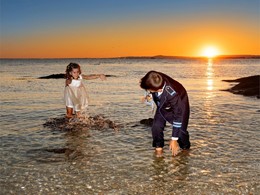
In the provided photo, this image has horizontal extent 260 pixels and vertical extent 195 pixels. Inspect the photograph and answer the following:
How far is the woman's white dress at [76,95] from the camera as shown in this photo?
11367 mm

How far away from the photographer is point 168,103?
6.95 meters

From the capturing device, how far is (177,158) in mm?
7266

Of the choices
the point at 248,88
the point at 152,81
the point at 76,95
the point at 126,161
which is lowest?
the point at 126,161

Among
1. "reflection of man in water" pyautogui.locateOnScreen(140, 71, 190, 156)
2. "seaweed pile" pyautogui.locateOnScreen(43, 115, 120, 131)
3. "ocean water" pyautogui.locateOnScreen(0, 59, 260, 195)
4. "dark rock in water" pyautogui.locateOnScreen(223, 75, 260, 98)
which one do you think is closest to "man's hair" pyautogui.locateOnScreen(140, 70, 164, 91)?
"reflection of man in water" pyautogui.locateOnScreen(140, 71, 190, 156)

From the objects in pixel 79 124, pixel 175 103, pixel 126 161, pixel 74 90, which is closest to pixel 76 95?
pixel 74 90

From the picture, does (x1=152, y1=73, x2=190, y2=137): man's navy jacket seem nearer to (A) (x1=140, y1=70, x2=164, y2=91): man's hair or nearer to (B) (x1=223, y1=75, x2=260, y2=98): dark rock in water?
(A) (x1=140, y1=70, x2=164, y2=91): man's hair

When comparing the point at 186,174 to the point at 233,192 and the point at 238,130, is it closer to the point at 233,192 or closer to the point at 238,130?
the point at 233,192

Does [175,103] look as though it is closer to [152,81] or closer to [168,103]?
[168,103]

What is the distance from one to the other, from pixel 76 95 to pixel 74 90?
0.19 meters

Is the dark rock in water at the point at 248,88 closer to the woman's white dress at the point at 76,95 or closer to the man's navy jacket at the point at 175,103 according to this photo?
the woman's white dress at the point at 76,95

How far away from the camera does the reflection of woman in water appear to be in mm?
11094

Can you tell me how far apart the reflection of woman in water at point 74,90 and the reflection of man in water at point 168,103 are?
4.59 metres

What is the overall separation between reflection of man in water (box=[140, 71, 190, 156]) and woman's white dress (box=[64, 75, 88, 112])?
4.80m

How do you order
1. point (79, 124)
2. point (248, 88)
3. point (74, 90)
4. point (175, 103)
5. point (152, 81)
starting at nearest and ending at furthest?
point (152, 81), point (175, 103), point (79, 124), point (74, 90), point (248, 88)
